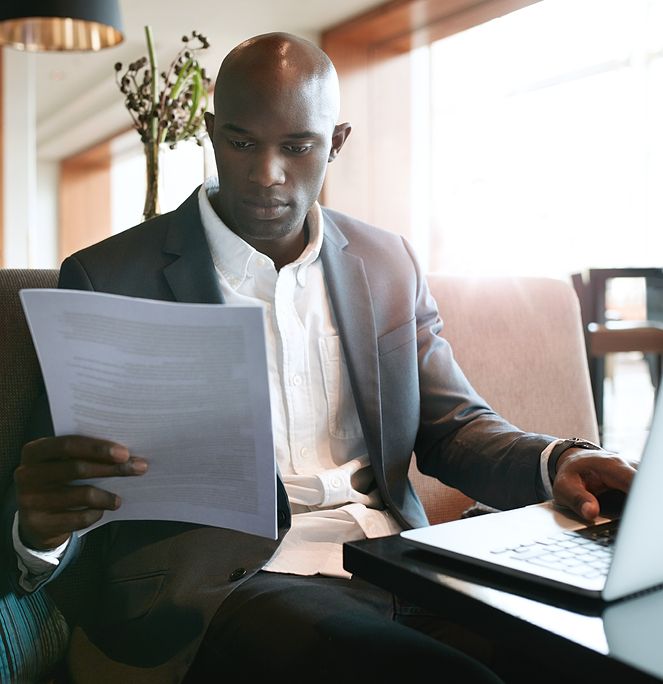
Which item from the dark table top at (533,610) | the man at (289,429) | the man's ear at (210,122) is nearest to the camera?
the dark table top at (533,610)

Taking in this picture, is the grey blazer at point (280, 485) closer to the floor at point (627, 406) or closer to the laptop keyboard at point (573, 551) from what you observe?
the laptop keyboard at point (573, 551)

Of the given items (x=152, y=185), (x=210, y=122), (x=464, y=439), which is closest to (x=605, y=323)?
(x=152, y=185)

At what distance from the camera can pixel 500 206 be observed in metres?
7.11

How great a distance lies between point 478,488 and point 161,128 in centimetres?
A: 112

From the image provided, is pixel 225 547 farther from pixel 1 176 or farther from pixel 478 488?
pixel 1 176

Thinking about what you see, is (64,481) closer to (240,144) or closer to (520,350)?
(240,144)

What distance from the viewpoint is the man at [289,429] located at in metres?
1.05

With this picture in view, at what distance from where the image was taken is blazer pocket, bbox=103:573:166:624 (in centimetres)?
116

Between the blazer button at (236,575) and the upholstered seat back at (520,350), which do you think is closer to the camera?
the blazer button at (236,575)

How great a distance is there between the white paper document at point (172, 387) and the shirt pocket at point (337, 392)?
43 centimetres

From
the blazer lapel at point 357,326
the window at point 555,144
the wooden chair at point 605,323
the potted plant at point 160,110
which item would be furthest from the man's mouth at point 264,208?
the window at point 555,144

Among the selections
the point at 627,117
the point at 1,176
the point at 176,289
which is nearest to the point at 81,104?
the point at 1,176

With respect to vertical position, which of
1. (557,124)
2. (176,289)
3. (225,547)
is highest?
(557,124)

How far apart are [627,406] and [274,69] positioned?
6337 millimetres
